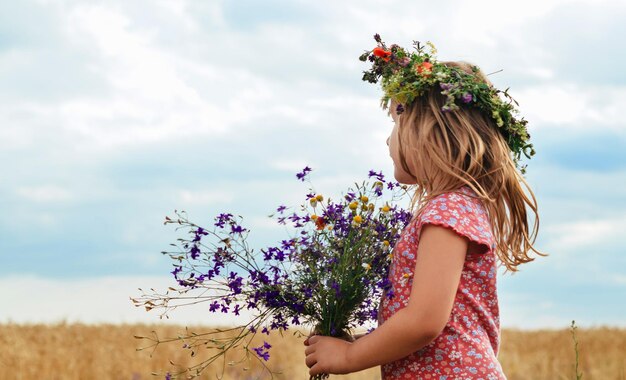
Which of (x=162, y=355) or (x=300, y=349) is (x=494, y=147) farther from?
(x=300, y=349)

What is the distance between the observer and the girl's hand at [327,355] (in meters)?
3.11

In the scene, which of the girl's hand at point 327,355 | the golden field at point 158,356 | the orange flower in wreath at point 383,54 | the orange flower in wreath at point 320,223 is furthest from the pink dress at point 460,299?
the golden field at point 158,356

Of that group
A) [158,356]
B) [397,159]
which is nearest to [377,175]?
[397,159]

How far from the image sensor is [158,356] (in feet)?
24.3

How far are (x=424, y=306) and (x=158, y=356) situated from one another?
5.09m

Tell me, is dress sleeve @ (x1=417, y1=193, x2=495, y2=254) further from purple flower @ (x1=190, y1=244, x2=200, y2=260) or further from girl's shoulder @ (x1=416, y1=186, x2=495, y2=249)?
purple flower @ (x1=190, y1=244, x2=200, y2=260)

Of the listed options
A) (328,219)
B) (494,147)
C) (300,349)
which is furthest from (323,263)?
(300,349)

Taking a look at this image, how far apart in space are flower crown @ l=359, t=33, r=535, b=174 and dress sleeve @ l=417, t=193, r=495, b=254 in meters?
0.39

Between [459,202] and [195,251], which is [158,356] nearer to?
[195,251]

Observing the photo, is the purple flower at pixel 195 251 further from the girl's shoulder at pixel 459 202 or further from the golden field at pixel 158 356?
the golden field at pixel 158 356

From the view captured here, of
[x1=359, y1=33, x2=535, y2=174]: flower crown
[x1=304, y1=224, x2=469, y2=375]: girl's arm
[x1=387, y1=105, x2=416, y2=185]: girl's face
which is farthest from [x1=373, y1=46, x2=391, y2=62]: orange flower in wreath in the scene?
[x1=304, y1=224, x2=469, y2=375]: girl's arm

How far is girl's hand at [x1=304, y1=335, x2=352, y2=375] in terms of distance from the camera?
311 centimetres

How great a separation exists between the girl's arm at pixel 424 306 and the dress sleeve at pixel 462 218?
0.09 feet

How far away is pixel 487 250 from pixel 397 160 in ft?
1.80
